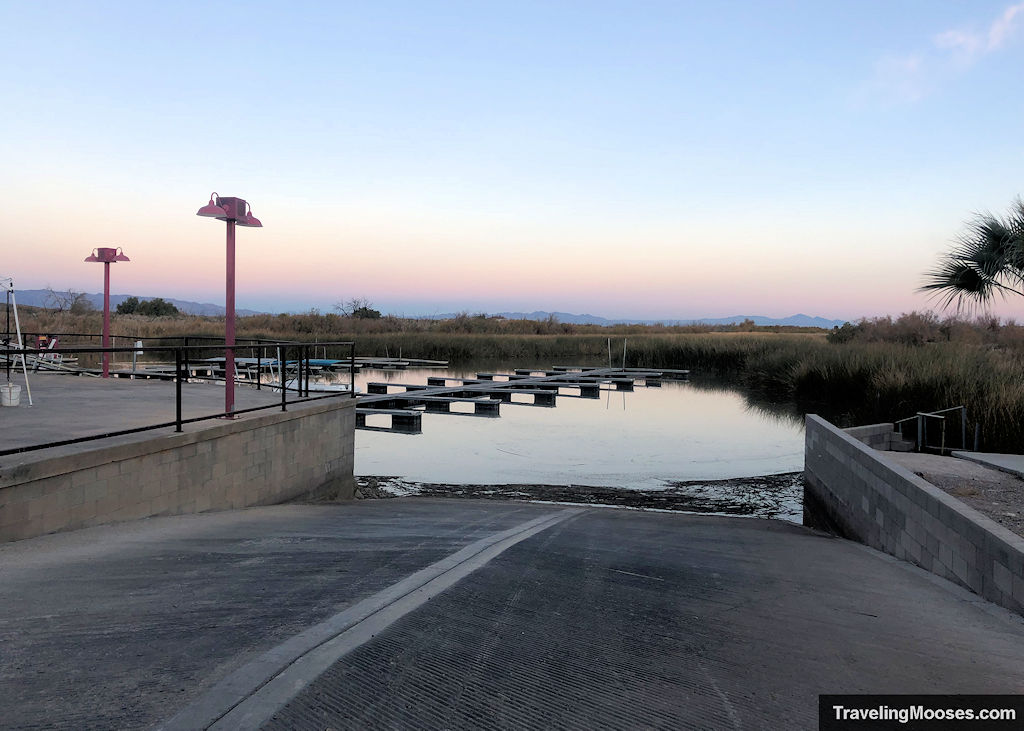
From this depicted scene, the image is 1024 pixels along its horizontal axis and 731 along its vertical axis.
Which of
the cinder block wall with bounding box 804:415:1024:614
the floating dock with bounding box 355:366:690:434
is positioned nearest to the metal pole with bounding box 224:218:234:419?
the cinder block wall with bounding box 804:415:1024:614

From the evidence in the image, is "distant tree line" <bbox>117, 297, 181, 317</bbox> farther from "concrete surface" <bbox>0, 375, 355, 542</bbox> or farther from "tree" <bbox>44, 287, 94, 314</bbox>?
"concrete surface" <bbox>0, 375, 355, 542</bbox>

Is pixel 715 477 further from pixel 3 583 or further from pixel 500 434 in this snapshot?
pixel 3 583

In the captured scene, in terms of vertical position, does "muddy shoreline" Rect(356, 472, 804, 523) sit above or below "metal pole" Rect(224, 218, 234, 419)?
below

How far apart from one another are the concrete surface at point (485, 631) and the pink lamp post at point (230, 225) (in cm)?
252

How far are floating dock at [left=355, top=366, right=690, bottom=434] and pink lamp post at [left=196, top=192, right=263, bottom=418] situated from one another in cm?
764

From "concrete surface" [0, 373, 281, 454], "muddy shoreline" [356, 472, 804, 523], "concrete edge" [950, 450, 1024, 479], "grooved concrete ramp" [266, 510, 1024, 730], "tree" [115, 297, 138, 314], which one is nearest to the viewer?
"grooved concrete ramp" [266, 510, 1024, 730]

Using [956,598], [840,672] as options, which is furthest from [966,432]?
[840,672]

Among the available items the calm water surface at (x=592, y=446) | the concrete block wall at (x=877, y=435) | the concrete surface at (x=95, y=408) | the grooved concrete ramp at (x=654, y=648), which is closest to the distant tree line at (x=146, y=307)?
the calm water surface at (x=592, y=446)

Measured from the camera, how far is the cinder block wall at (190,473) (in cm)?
486

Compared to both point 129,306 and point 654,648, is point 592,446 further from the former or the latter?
point 129,306

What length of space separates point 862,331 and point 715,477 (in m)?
21.8

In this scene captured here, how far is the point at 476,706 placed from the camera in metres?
2.56

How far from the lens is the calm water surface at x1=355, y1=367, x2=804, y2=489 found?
42.1 ft

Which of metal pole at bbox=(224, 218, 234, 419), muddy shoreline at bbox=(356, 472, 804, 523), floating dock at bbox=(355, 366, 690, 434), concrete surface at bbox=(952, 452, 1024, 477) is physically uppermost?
metal pole at bbox=(224, 218, 234, 419)
